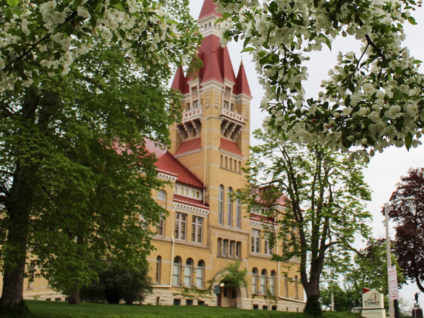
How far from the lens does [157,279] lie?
1683 inches

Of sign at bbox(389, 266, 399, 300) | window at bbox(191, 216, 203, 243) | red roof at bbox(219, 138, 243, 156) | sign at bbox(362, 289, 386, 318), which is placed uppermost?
red roof at bbox(219, 138, 243, 156)

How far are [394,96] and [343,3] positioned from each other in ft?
4.20

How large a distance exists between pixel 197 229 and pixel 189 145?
33.5ft

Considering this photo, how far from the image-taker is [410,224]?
42.0 metres

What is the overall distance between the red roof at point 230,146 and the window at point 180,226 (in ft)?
31.0

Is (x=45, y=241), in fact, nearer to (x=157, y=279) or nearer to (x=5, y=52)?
(x=5, y=52)

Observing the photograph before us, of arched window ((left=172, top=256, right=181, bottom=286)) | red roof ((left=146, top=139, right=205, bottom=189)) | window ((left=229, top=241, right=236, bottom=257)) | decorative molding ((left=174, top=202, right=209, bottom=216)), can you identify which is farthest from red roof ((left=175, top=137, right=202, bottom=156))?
arched window ((left=172, top=256, right=181, bottom=286))

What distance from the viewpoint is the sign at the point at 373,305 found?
25.3 meters

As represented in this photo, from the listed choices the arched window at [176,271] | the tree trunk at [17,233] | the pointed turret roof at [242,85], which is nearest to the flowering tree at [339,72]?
the tree trunk at [17,233]

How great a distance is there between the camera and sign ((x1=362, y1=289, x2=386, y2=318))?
25.3 meters

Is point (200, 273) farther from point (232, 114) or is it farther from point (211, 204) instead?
point (232, 114)

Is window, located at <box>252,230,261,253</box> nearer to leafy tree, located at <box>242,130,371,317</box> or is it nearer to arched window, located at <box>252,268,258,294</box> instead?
arched window, located at <box>252,268,258,294</box>

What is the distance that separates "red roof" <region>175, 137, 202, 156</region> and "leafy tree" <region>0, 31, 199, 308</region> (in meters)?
30.5

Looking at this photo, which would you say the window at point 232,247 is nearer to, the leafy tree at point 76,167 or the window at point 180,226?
the window at point 180,226
